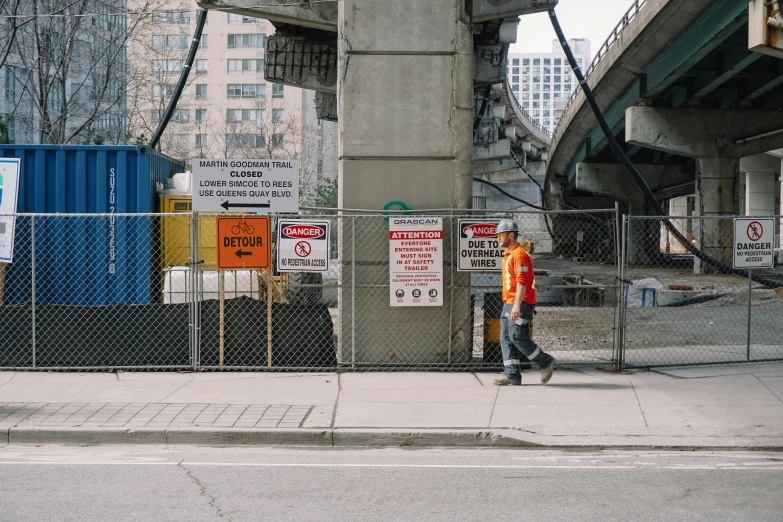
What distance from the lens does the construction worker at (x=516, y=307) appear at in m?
10.0

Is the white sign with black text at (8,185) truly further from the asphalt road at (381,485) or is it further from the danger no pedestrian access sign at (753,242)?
the danger no pedestrian access sign at (753,242)

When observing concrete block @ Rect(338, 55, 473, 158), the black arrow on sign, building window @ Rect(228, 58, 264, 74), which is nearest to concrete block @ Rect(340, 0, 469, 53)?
concrete block @ Rect(338, 55, 473, 158)

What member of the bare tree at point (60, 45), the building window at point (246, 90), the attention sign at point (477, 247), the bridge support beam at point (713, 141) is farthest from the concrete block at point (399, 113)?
the building window at point (246, 90)

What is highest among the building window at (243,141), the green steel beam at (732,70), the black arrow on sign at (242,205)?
the building window at (243,141)

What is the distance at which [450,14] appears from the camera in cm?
1136

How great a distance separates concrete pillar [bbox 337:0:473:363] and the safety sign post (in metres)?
0.21

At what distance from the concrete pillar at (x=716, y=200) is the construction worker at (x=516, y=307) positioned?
26.0 meters

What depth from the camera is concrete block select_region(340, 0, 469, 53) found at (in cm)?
1137

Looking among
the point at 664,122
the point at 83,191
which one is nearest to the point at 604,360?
the point at 83,191

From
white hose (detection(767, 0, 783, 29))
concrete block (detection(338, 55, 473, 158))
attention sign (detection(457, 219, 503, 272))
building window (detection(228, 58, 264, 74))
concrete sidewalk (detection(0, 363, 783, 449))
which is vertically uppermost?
building window (detection(228, 58, 264, 74))

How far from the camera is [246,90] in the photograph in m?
80.9

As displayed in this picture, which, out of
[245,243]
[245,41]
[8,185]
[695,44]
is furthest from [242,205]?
[245,41]

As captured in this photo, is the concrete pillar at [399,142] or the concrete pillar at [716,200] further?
the concrete pillar at [716,200]

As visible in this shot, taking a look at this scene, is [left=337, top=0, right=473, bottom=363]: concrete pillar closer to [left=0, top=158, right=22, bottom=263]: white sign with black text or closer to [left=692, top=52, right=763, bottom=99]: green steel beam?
[left=0, top=158, right=22, bottom=263]: white sign with black text
